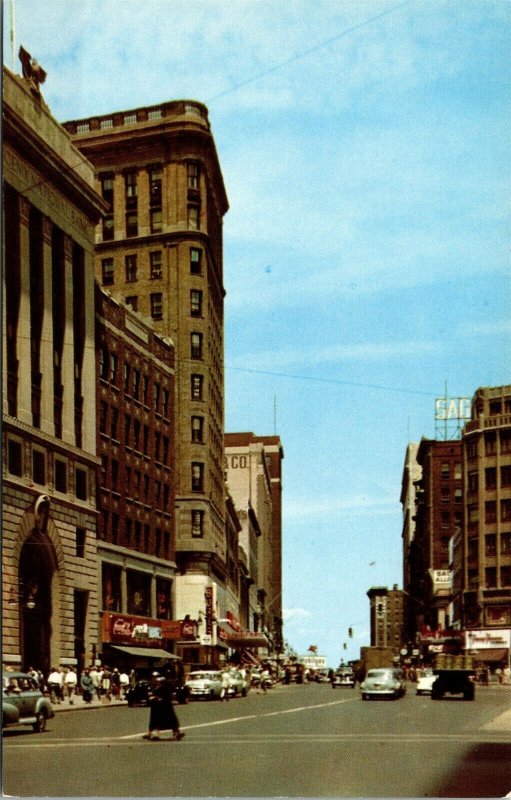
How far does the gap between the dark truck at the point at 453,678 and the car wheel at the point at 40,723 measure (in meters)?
20.5

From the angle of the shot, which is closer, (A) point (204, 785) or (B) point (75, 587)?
(A) point (204, 785)

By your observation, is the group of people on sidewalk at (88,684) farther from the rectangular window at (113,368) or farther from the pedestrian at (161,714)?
the rectangular window at (113,368)

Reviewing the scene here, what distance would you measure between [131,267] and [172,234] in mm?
2535

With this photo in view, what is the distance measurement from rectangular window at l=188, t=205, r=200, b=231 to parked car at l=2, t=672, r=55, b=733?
398 inches

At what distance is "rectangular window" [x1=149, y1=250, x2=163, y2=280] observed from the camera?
27.7m

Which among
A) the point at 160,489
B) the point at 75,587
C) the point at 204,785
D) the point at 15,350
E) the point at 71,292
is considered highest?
the point at 71,292

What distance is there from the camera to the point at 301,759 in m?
22.0

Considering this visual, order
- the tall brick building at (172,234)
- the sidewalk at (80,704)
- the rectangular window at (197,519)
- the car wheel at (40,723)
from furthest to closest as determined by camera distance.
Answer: the rectangular window at (197,519) → the sidewalk at (80,704) → the tall brick building at (172,234) → the car wheel at (40,723)

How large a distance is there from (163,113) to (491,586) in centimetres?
7910

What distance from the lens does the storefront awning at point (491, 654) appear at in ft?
245

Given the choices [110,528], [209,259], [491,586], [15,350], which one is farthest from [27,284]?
[491,586]

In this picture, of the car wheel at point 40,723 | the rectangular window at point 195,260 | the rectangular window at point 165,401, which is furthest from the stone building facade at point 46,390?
the rectangular window at point 195,260

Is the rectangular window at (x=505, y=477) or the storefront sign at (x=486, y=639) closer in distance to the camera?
the rectangular window at (x=505, y=477)

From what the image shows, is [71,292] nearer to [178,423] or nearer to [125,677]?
[178,423]
